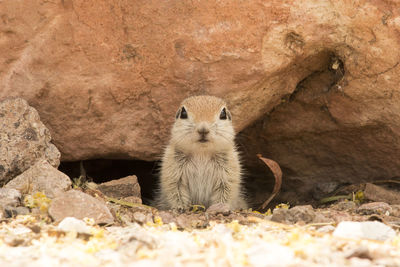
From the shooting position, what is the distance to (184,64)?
231 inches

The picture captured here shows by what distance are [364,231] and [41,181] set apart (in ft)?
10.7

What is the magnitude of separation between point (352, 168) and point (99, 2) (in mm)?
4547

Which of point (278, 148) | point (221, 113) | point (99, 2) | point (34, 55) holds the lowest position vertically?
point (278, 148)

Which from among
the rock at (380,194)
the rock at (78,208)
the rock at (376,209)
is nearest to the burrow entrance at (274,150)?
the rock at (380,194)

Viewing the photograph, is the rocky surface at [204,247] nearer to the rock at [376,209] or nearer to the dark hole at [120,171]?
the rock at [376,209]

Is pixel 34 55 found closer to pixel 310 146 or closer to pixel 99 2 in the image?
pixel 99 2

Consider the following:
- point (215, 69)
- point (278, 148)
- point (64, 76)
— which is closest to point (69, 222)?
point (64, 76)

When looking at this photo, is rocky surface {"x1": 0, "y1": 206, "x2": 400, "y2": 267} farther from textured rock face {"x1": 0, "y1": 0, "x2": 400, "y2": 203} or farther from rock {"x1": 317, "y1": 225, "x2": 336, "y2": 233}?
textured rock face {"x1": 0, "y1": 0, "x2": 400, "y2": 203}

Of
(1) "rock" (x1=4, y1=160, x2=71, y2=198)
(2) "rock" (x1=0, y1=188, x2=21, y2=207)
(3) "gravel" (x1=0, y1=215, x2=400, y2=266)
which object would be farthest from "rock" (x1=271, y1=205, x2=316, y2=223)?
(2) "rock" (x1=0, y1=188, x2=21, y2=207)

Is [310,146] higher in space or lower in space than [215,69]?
lower

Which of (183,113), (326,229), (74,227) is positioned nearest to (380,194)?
(183,113)

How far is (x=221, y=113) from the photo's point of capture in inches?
230

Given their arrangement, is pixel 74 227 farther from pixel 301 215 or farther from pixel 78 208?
pixel 301 215

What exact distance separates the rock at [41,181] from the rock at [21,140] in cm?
32
